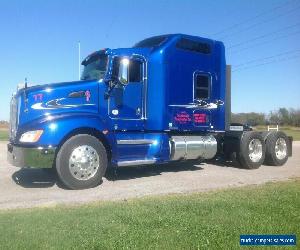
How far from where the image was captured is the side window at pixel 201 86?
37.9 ft

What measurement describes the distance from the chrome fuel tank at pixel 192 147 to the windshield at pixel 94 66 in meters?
2.45

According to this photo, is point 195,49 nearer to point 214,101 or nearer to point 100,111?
point 214,101

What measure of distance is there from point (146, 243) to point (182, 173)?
661cm

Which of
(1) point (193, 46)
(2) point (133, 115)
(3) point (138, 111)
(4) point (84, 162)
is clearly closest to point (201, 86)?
(1) point (193, 46)

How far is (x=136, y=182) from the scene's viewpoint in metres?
10.0

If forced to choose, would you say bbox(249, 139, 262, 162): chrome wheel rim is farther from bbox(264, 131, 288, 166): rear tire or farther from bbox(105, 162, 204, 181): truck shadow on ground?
bbox(105, 162, 204, 181): truck shadow on ground

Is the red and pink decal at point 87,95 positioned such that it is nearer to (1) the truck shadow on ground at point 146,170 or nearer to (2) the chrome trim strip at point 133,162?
(2) the chrome trim strip at point 133,162

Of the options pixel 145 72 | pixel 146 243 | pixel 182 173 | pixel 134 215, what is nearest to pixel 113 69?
pixel 145 72

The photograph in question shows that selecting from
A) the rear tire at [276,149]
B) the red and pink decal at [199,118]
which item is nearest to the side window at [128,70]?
the red and pink decal at [199,118]

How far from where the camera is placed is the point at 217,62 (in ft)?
39.8

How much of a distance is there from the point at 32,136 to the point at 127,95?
246 centimetres

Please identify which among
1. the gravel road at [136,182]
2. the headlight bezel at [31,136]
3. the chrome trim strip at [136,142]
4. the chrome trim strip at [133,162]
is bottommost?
the gravel road at [136,182]

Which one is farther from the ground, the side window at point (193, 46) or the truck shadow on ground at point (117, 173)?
the side window at point (193, 46)

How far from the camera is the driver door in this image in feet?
32.7
